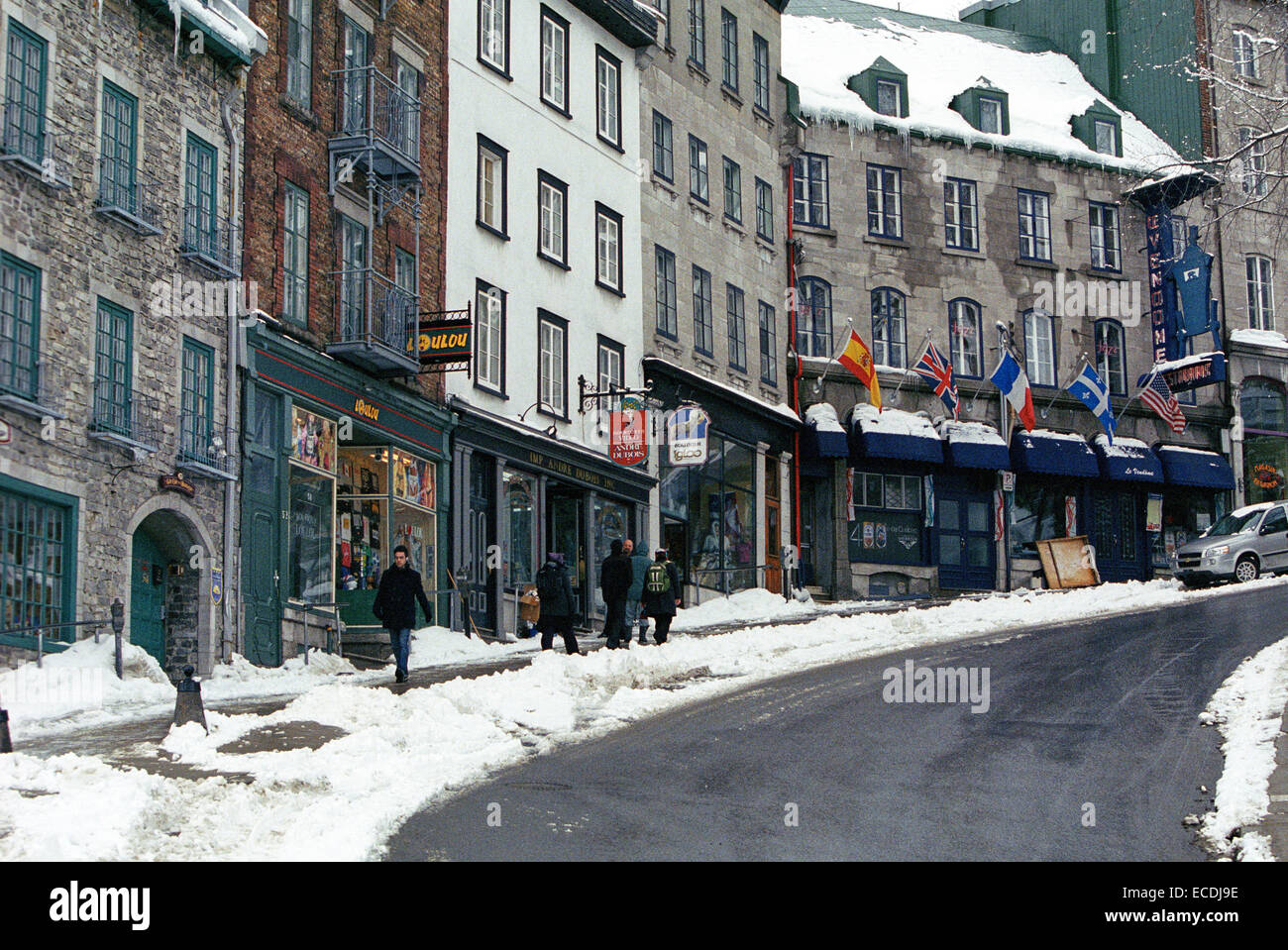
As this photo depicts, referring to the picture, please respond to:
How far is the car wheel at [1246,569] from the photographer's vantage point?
3447 cm

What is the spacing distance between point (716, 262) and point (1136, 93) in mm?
19739

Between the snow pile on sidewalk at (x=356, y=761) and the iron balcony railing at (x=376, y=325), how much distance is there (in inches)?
252

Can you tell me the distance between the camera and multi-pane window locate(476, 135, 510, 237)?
100ft

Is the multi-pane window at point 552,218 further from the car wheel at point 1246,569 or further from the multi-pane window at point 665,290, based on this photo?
the car wheel at point 1246,569

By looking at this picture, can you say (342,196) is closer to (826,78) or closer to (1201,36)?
(826,78)

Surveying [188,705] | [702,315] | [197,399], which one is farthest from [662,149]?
[188,705]

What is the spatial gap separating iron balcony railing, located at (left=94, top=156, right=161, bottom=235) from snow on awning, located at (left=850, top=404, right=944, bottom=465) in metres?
22.8

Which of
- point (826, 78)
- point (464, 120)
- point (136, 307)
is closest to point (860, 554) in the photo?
point (826, 78)

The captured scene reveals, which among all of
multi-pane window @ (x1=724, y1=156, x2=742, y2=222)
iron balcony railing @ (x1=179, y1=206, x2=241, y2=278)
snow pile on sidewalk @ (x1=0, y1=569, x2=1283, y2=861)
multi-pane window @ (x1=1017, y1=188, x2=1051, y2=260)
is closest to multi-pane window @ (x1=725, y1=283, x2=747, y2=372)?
multi-pane window @ (x1=724, y1=156, x2=742, y2=222)

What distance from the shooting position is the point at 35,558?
62.2 ft
